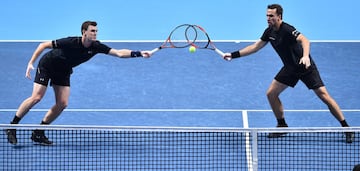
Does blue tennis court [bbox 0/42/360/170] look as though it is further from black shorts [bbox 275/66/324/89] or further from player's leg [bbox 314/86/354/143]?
black shorts [bbox 275/66/324/89]

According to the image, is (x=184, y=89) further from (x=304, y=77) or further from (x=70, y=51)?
(x=70, y=51)

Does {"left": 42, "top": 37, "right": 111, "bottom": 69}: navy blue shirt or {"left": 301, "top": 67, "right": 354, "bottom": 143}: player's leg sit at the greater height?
{"left": 42, "top": 37, "right": 111, "bottom": 69}: navy blue shirt

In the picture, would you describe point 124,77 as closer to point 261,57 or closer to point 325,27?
point 261,57

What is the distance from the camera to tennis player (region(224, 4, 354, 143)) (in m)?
9.94

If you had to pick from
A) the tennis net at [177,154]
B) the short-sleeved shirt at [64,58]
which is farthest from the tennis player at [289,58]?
the short-sleeved shirt at [64,58]

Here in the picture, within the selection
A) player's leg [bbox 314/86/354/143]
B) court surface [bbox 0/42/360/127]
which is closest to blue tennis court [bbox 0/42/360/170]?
court surface [bbox 0/42/360/127]

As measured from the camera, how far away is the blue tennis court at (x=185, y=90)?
37.2 ft

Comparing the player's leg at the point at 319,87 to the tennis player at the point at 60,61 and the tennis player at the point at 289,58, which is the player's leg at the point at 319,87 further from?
the tennis player at the point at 60,61

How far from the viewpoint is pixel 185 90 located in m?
12.4

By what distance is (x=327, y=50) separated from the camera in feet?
46.3

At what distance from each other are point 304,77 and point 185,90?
8.67ft

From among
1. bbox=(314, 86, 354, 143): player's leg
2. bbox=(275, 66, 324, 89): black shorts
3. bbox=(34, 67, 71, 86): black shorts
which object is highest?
bbox=(34, 67, 71, 86): black shorts

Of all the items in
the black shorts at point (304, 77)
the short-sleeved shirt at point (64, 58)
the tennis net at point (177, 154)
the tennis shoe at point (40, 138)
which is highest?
the short-sleeved shirt at point (64, 58)

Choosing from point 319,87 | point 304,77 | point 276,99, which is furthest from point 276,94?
point 319,87
